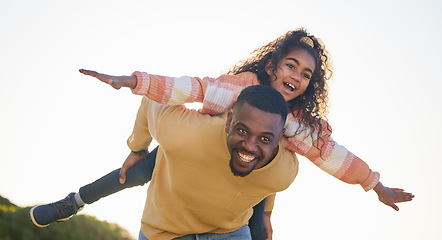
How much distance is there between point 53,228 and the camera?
16.1 ft

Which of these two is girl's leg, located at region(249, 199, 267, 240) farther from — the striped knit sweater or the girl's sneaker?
the girl's sneaker

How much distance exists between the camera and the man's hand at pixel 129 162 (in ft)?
12.7

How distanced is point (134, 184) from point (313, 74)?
5.89 feet

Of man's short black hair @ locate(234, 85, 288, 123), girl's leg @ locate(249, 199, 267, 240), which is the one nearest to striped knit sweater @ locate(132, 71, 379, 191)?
man's short black hair @ locate(234, 85, 288, 123)

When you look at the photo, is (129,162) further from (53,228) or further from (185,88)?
(53,228)

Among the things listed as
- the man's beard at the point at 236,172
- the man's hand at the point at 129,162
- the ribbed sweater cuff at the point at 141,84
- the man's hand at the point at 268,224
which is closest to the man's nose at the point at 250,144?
the man's beard at the point at 236,172

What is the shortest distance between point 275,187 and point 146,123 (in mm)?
1122

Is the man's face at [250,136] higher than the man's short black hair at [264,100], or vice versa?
the man's short black hair at [264,100]

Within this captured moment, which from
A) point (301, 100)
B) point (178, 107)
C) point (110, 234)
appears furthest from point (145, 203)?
point (110, 234)

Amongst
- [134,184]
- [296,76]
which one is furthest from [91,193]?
[296,76]

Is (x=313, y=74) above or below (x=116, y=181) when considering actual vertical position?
above

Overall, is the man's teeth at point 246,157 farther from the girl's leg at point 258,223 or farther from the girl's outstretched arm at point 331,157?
the girl's leg at point 258,223

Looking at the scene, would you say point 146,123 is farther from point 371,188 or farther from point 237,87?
point 371,188

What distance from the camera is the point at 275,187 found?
3031mm
